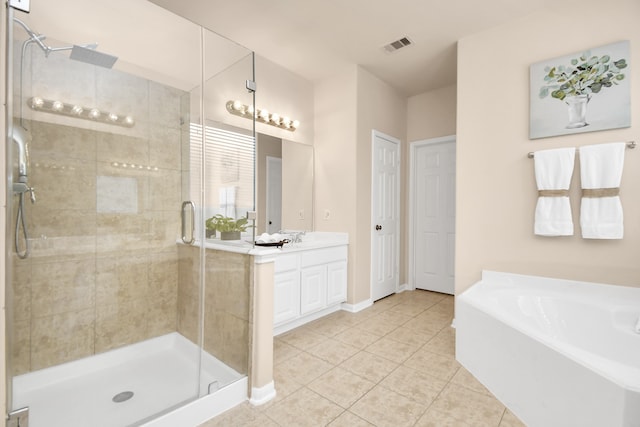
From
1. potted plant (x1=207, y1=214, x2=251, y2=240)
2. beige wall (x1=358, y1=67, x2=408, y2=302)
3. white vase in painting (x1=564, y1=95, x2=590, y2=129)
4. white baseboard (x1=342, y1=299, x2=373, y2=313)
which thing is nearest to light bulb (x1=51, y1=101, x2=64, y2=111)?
potted plant (x1=207, y1=214, x2=251, y2=240)

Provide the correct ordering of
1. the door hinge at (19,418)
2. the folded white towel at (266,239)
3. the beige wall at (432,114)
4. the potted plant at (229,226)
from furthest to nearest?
the beige wall at (432,114), the folded white towel at (266,239), the potted plant at (229,226), the door hinge at (19,418)

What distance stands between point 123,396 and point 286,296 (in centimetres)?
136

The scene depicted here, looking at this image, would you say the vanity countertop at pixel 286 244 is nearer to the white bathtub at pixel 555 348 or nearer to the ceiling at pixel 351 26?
the white bathtub at pixel 555 348

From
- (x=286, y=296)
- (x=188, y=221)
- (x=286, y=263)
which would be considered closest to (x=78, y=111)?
(x=188, y=221)

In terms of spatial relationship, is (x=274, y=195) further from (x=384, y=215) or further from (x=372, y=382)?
(x=372, y=382)

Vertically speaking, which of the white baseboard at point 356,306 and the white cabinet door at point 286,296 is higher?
the white cabinet door at point 286,296

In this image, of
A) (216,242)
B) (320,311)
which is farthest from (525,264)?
(216,242)

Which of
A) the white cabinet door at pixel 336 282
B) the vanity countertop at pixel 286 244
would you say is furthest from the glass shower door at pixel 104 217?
the white cabinet door at pixel 336 282

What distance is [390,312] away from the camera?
11.3ft

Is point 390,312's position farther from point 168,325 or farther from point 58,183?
point 58,183

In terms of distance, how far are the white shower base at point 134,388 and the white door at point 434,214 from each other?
126 inches

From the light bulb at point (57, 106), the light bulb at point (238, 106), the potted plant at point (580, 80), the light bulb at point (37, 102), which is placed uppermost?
the potted plant at point (580, 80)

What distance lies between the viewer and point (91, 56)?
6.89 feet

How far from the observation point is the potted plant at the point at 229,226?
6.54ft
